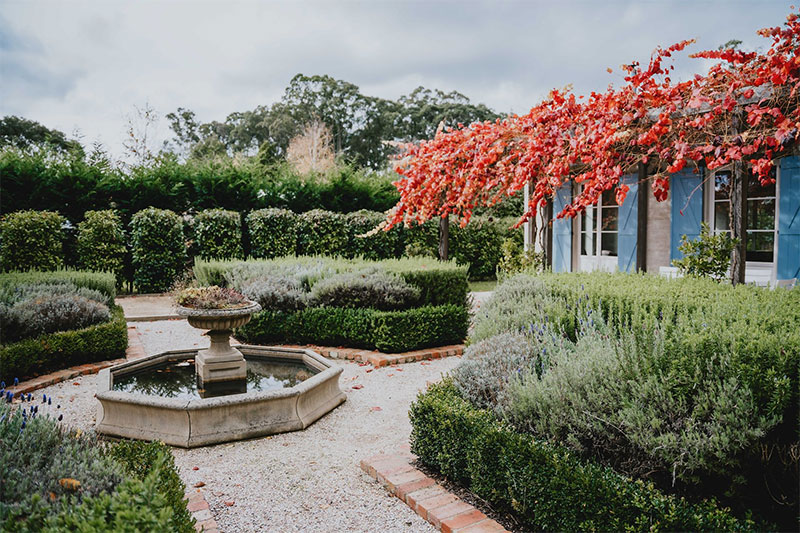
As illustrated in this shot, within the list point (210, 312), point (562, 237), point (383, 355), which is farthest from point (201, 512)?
point (562, 237)

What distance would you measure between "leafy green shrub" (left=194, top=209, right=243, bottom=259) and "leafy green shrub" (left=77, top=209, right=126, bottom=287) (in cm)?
168

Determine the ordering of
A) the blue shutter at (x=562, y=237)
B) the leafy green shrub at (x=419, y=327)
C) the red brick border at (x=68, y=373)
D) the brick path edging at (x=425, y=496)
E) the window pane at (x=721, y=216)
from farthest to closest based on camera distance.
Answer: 1. the blue shutter at (x=562, y=237)
2. the window pane at (x=721, y=216)
3. the leafy green shrub at (x=419, y=327)
4. the red brick border at (x=68, y=373)
5. the brick path edging at (x=425, y=496)

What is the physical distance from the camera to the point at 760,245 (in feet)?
30.0

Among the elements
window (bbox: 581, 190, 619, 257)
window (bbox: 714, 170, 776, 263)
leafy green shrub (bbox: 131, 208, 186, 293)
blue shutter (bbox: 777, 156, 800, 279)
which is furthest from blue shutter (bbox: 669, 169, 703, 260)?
leafy green shrub (bbox: 131, 208, 186, 293)

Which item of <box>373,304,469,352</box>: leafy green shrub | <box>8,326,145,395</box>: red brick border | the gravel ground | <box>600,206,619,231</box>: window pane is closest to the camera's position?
the gravel ground

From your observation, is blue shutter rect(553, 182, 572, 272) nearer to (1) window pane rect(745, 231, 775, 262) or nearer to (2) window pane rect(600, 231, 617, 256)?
(2) window pane rect(600, 231, 617, 256)

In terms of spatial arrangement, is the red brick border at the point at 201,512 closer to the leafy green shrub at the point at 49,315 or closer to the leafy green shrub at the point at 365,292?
the leafy green shrub at the point at 49,315

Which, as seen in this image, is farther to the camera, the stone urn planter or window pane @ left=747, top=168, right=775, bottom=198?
window pane @ left=747, top=168, right=775, bottom=198

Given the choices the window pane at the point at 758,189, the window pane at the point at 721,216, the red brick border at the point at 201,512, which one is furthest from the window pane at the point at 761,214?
the red brick border at the point at 201,512

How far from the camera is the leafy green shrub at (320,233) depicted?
43.5 ft

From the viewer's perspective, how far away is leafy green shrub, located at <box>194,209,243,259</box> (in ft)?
40.4

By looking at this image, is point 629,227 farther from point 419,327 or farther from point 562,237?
point 419,327

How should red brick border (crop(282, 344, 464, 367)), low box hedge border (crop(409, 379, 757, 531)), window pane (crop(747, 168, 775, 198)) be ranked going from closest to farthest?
low box hedge border (crop(409, 379, 757, 531)) < red brick border (crop(282, 344, 464, 367)) < window pane (crop(747, 168, 775, 198))

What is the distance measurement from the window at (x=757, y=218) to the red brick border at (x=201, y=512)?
9.15m
